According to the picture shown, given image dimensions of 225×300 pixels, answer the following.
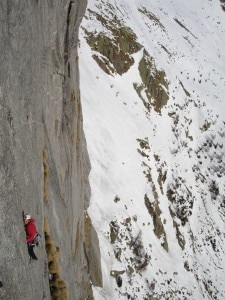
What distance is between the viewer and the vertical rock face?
14.2 ft

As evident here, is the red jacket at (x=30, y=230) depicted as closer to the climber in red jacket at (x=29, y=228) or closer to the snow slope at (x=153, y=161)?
the climber in red jacket at (x=29, y=228)

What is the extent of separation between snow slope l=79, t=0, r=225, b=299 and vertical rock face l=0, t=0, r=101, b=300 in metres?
4.68

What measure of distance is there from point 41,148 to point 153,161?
12984 millimetres

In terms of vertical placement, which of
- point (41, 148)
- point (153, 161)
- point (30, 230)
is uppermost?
point (30, 230)

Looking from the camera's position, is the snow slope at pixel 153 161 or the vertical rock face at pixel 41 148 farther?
the snow slope at pixel 153 161

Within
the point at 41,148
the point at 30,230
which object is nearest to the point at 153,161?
the point at 41,148

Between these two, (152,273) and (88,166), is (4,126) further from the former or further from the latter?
(152,273)

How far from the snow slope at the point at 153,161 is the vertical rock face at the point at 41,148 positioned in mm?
4681

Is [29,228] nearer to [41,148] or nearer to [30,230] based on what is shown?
[30,230]

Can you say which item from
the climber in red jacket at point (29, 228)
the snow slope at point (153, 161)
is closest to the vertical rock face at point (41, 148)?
the climber in red jacket at point (29, 228)

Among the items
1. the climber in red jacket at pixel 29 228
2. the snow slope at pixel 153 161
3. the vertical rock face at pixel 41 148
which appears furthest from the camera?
the snow slope at pixel 153 161

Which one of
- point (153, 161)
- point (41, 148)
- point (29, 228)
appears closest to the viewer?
point (29, 228)

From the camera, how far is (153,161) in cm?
1891

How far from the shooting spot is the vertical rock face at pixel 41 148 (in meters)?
4.32
